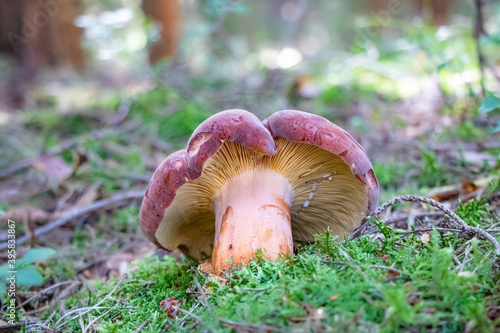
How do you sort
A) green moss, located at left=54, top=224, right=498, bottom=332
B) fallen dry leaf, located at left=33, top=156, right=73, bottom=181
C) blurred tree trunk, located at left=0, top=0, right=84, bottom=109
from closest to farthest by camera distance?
green moss, located at left=54, top=224, right=498, bottom=332 < fallen dry leaf, located at left=33, top=156, right=73, bottom=181 < blurred tree trunk, located at left=0, top=0, right=84, bottom=109

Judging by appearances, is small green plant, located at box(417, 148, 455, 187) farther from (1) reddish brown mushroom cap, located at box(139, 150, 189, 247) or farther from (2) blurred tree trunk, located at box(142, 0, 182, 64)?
(2) blurred tree trunk, located at box(142, 0, 182, 64)

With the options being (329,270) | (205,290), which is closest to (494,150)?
(329,270)

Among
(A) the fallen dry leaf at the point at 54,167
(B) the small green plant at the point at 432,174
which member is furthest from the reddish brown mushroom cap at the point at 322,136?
(A) the fallen dry leaf at the point at 54,167

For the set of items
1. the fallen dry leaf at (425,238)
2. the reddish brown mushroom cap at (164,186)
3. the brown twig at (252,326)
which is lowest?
the brown twig at (252,326)

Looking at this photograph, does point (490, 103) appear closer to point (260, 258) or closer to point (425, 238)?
point (425, 238)

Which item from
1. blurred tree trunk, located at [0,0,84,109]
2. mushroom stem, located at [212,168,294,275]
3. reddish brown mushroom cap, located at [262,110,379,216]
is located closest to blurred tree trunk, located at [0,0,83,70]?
blurred tree trunk, located at [0,0,84,109]

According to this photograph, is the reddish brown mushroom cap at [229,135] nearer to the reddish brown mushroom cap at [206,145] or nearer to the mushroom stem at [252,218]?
the reddish brown mushroom cap at [206,145]
